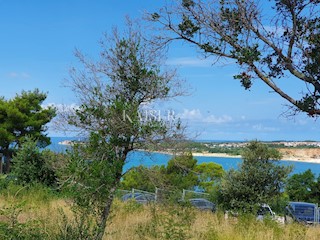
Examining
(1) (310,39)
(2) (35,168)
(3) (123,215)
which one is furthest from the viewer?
(2) (35,168)

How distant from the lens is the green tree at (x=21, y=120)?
73.6ft

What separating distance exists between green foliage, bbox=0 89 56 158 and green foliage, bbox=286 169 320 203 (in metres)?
11.9

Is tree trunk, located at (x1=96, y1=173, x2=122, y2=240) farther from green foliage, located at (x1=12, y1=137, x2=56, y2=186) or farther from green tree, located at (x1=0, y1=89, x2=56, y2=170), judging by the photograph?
green tree, located at (x1=0, y1=89, x2=56, y2=170)

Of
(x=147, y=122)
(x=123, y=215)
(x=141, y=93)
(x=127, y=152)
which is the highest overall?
(x=141, y=93)

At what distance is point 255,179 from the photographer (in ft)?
41.6

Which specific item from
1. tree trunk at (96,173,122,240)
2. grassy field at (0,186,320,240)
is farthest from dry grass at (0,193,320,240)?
tree trunk at (96,173,122,240)

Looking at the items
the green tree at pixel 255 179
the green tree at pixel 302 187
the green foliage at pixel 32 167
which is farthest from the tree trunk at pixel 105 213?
the green tree at pixel 302 187

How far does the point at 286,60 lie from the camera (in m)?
4.84

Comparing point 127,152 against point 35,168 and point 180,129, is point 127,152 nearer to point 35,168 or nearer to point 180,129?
point 180,129

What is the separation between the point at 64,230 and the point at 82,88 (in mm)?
3786

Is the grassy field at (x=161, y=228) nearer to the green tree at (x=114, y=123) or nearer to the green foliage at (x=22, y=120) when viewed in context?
the green tree at (x=114, y=123)

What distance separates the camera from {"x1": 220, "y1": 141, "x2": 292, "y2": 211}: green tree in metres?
12.6

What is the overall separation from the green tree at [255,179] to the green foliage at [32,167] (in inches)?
199

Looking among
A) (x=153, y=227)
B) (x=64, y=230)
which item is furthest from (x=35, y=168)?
(x=64, y=230)
